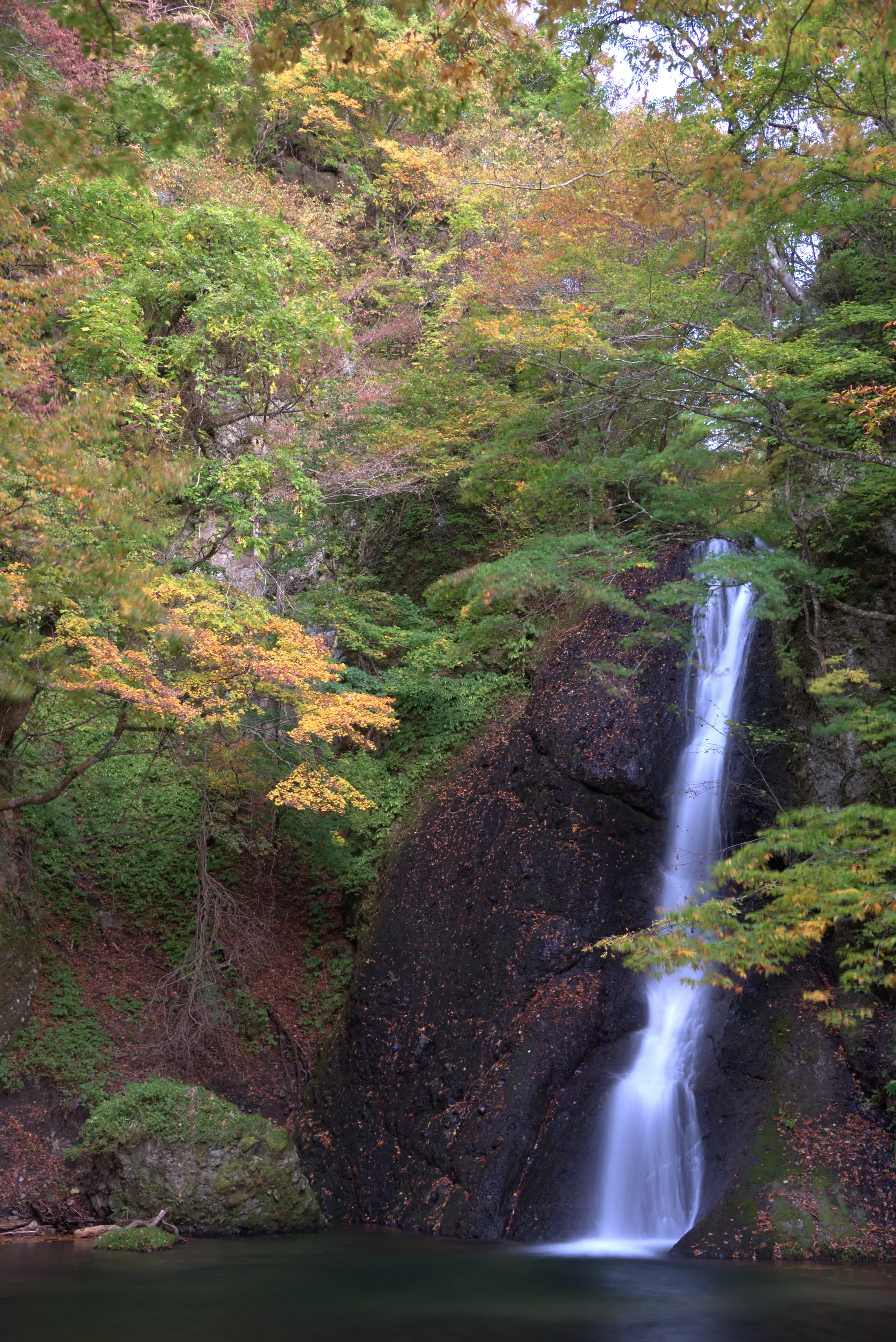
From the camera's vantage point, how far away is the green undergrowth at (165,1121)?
32.2ft

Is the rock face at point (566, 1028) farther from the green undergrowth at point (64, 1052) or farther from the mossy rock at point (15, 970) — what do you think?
the mossy rock at point (15, 970)

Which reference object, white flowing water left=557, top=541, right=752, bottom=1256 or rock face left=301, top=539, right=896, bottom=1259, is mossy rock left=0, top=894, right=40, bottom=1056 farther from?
white flowing water left=557, top=541, right=752, bottom=1256

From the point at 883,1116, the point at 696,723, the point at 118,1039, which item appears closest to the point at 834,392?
the point at 696,723

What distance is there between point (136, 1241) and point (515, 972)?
4.69 metres

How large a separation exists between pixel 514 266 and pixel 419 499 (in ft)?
19.8

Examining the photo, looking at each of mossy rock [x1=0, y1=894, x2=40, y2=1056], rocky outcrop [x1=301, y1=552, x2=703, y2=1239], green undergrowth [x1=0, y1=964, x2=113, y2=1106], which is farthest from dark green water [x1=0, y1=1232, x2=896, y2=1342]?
mossy rock [x1=0, y1=894, x2=40, y2=1056]

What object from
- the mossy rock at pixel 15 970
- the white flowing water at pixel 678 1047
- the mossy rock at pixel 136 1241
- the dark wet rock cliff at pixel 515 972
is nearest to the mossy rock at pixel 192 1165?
the mossy rock at pixel 136 1241

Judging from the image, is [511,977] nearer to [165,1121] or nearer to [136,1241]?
[165,1121]

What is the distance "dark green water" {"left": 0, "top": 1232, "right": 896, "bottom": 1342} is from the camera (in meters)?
6.34

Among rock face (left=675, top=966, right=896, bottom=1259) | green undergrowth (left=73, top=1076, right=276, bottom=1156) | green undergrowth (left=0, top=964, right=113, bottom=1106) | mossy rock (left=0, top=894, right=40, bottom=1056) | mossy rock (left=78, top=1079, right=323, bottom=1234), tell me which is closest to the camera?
rock face (left=675, top=966, right=896, bottom=1259)

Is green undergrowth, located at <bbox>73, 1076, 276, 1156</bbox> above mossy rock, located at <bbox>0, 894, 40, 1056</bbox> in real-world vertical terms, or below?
below

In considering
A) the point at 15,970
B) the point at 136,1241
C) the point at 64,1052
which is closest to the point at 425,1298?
the point at 136,1241

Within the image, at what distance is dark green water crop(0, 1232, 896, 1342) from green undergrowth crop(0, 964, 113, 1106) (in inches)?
82.9

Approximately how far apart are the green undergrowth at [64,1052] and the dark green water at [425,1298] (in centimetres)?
211
